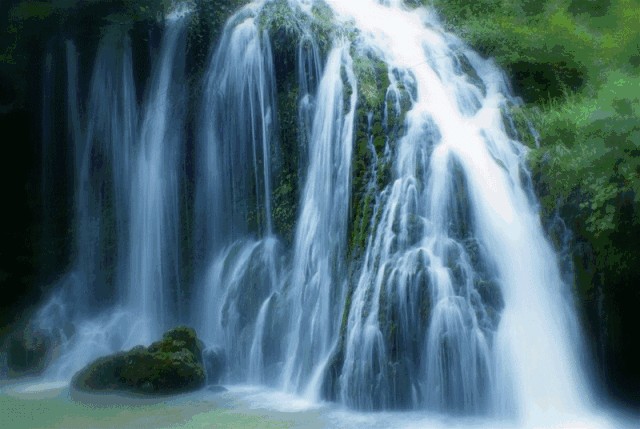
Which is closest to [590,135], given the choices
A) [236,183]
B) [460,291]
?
[460,291]

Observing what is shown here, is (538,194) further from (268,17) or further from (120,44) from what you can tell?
(120,44)

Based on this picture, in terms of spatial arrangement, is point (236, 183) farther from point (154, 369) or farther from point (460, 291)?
point (460, 291)

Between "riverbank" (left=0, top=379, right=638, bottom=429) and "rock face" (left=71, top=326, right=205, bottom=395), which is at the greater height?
"rock face" (left=71, top=326, right=205, bottom=395)

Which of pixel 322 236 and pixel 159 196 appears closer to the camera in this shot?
pixel 322 236

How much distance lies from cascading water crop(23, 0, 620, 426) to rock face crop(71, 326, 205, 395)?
54 cm

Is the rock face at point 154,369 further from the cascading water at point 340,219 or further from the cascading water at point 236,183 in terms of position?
the cascading water at point 236,183

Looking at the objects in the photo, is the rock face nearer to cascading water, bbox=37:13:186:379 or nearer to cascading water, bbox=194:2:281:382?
cascading water, bbox=194:2:281:382

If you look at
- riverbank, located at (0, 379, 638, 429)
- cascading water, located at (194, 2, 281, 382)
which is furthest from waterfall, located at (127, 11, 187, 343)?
riverbank, located at (0, 379, 638, 429)

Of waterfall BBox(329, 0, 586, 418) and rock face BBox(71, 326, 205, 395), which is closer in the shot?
waterfall BBox(329, 0, 586, 418)

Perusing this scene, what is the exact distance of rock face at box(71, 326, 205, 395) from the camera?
7.66m

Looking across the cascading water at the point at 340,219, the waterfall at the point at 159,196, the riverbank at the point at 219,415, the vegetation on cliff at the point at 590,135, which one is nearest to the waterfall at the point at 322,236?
the cascading water at the point at 340,219

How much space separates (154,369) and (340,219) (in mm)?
3001

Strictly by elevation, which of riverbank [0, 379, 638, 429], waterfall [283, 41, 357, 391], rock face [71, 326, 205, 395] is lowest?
riverbank [0, 379, 638, 429]

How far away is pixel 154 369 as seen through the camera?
7723 mm
